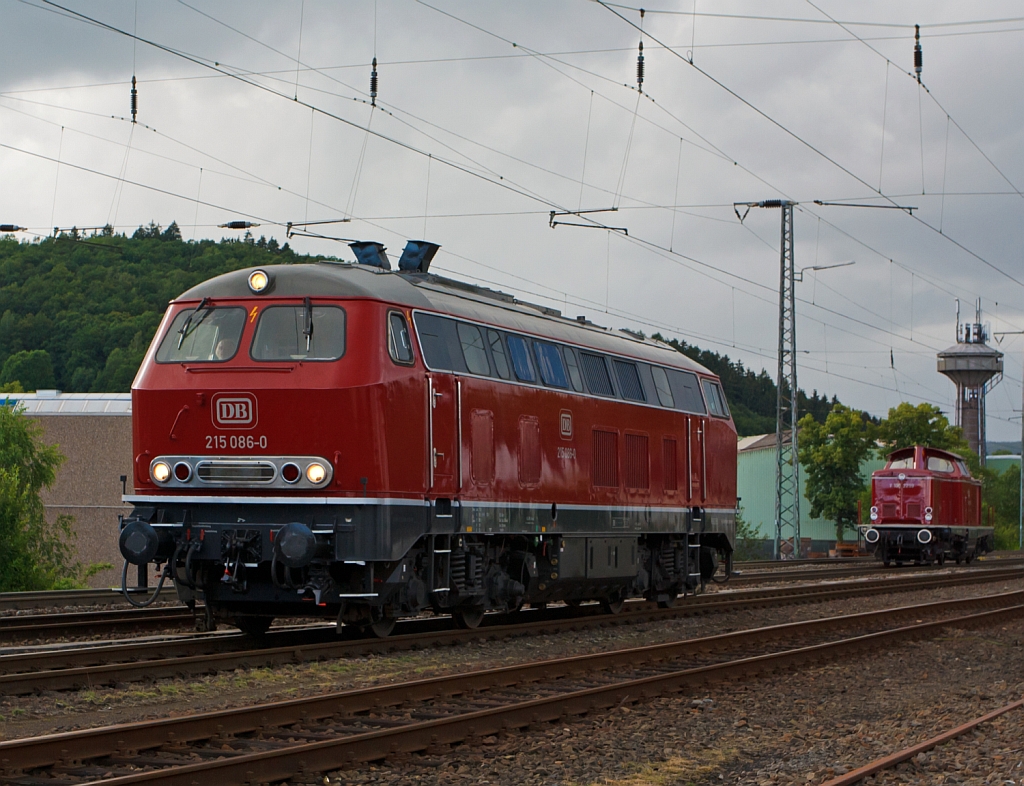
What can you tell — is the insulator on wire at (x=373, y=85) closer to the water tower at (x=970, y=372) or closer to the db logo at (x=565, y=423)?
the db logo at (x=565, y=423)

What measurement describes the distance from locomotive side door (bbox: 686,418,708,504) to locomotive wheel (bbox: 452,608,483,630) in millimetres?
6007

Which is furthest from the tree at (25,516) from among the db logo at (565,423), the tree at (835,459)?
the tree at (835,459)

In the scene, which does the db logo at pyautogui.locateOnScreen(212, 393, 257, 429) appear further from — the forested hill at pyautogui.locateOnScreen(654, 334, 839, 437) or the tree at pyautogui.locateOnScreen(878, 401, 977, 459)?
the forested hill at pyautogui.locateOnScreen(654, 334, 839, 437)

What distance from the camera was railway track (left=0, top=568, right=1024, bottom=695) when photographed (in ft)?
35.7

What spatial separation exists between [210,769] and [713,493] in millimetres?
15399

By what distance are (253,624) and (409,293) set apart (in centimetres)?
418

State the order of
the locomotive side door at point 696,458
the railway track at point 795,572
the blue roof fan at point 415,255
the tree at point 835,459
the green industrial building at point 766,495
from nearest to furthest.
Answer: the blue roof fan at point 415,255, the locomotive side door at point 696,458, the railway track at point 795,572, the tree at point 835,459, the green industrial building at point 766,495

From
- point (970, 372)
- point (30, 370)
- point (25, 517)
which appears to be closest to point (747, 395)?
point (970, 372)

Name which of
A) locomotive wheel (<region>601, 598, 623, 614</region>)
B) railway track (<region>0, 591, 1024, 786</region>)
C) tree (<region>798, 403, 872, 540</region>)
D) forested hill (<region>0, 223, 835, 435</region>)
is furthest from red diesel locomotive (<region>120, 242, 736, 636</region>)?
tree (<region>798, 403, 872, 540</region>)

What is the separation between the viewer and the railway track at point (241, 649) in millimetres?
10883

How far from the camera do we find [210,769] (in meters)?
Answer: 7.25

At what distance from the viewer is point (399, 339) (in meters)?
13.5

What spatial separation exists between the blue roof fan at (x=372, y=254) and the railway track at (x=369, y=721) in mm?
5775

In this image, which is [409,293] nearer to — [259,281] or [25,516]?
[259,281]
